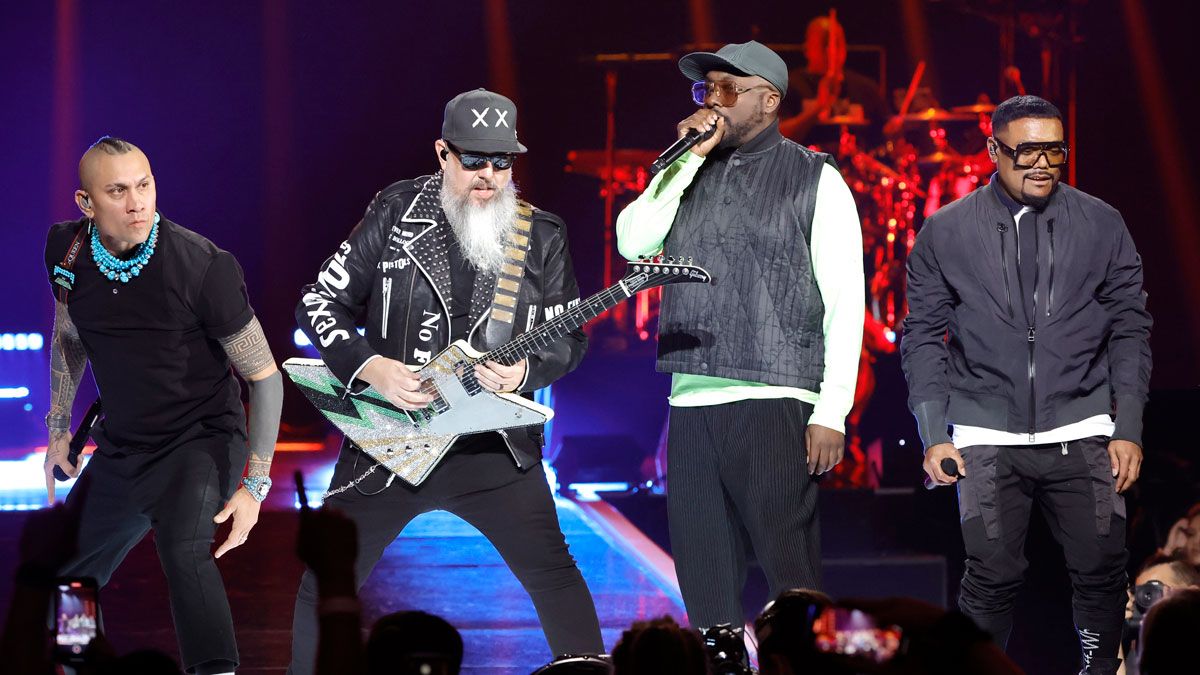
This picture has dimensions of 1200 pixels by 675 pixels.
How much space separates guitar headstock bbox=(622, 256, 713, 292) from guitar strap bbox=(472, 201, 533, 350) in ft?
1.35

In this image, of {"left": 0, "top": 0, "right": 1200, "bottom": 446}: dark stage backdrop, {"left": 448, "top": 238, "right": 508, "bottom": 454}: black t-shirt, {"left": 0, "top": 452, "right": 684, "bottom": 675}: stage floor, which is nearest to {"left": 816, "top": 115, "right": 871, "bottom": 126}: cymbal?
{"left": 0, "top": 0, "right": 1200, "bottom": 446}: dark stage backdrop

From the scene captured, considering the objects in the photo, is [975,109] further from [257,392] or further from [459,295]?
[257,392]

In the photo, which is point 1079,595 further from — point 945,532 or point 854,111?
point 854,111

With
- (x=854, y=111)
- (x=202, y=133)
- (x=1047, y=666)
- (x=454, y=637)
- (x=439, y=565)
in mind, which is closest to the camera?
(x=454, y=637)

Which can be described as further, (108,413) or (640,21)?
(640,21)

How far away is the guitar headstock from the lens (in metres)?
3.75

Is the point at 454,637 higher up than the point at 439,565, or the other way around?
the point at 454,637

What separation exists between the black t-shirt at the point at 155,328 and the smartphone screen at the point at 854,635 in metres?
2.45

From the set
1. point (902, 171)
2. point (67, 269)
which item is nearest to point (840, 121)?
point (902, 171)

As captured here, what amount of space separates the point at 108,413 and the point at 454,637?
7.91 feet

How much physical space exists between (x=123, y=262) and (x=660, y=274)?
1.65 m

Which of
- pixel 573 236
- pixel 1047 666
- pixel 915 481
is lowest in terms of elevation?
pixel 1047 666

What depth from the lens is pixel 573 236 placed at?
1255cm

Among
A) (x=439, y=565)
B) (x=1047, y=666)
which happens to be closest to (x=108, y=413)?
(x=439, y=565)
